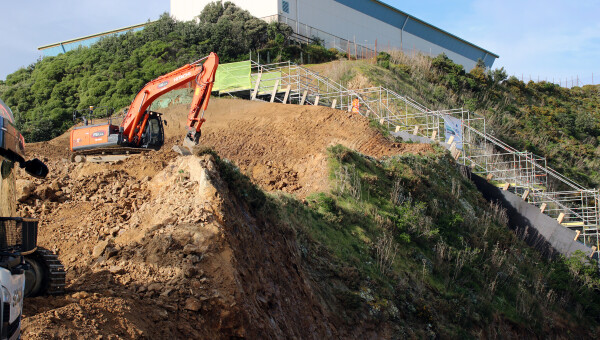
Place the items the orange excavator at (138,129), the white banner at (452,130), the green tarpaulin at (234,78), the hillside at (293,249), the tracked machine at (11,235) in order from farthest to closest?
the green tarpaulin at (234,78) < the white banner at (452,130) < the orange excavator at (138,129) < the hillside at (293,249) < the tracked machine at (11,235)

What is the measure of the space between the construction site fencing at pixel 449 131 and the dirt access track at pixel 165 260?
14584 mm

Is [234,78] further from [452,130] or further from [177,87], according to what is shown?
[177,87]

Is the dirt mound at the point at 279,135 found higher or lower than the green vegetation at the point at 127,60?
lower

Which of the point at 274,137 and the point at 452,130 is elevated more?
the point at 274,137

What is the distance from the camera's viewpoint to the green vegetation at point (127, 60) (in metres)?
34.2

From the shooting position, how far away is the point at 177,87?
1922cm

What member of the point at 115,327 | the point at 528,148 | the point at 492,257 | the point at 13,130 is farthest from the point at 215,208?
the point at 528,148

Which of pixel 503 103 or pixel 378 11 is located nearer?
pixel 503 103

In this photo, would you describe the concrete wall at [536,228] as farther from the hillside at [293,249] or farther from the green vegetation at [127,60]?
the green vegetation at [127,60]

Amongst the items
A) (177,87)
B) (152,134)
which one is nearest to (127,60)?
(152,134)

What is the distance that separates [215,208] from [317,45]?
104 ft

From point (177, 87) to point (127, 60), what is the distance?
66.1 feet

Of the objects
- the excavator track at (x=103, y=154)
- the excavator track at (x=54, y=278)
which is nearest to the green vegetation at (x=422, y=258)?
the excavator track at (x=54, y=278)

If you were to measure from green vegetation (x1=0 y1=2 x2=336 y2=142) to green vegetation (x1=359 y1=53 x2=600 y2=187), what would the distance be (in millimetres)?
5536
